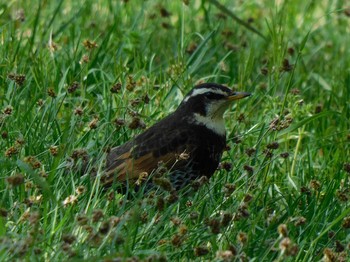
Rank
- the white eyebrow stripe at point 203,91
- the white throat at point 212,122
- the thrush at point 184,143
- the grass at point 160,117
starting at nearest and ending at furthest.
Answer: the grass at point 160,117 → the thrush at point 184,143 → the white throat at point 212,122 → the white eyebrow stripe at point 203,91

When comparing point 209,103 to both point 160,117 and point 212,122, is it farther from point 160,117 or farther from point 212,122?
point 160,117

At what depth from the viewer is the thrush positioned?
693cm

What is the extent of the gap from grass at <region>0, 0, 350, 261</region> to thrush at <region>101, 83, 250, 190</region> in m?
0.13

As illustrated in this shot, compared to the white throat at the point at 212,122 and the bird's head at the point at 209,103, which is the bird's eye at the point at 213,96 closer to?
the bird's head at the point at 209,103

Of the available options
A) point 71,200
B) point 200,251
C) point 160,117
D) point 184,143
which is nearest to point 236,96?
point 184,143

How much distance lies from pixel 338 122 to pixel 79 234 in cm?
350

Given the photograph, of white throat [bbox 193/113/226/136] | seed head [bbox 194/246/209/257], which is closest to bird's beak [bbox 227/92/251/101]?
white throat [bbox 193/113/226/136]

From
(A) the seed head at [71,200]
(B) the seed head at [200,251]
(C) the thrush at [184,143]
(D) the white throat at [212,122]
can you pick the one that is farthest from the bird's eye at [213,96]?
(B) the seed head at [200,251]

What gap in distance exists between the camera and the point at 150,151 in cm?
704

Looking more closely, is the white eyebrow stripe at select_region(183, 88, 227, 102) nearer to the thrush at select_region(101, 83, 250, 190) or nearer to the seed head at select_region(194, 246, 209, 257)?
the thrush at select_region(101, 83, 250, 190)

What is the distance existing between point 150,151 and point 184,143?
0.73 feet

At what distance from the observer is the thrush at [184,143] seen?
22.7 ft

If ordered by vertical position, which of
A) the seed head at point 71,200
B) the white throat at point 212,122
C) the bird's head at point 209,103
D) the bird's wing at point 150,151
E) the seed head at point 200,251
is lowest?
the bird's wing at point 150,151

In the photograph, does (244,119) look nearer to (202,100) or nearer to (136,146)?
(202,100)
